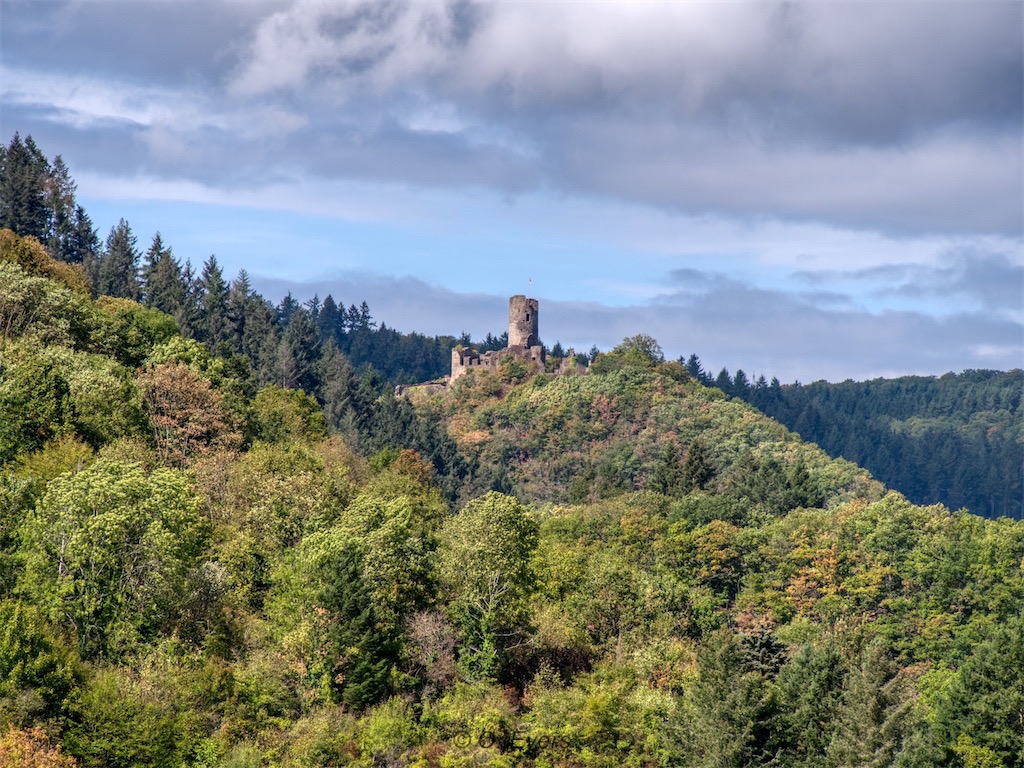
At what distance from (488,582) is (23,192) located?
63.5 meters

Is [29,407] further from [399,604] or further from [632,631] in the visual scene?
[632,631]

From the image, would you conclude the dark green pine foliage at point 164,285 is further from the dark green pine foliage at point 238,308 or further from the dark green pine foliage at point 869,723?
the dark green pine foliage at point 869,723

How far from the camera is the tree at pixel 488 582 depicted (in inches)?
2329

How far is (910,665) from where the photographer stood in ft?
271

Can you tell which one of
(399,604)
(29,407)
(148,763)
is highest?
(29,407)

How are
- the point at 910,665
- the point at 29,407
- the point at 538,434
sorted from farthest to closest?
the point at 538,434
the point at 910,665
the point at 29,407

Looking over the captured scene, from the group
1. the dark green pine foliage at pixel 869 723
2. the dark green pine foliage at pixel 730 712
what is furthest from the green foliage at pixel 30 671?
the dark green pine foliage at pixel 869 723

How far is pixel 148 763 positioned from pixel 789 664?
89.3 ft

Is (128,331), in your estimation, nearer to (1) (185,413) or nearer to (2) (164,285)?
(1) (185,413)

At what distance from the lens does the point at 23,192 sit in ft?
364

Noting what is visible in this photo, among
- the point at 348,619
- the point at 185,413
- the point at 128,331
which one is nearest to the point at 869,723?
the point at 348,619

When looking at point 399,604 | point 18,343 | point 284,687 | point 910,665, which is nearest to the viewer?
point 284,687

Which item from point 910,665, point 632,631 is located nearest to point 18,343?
point 632,631

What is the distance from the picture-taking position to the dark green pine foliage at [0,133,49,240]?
110750mm
